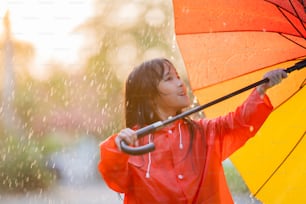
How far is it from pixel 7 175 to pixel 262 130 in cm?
860

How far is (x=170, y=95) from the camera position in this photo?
3656 mm

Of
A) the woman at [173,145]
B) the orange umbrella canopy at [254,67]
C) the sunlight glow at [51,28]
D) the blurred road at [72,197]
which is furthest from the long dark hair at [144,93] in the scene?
the sunlight glow at [51,28]

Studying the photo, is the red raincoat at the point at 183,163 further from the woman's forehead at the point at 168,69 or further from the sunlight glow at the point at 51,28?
the sunlight glow at the point at 51,28

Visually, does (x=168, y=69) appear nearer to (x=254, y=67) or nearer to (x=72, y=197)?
(x=254, y=67)

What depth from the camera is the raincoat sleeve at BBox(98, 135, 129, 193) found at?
351cm

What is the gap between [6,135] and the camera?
42.5 ft

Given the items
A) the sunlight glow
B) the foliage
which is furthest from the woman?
the sunlight glow

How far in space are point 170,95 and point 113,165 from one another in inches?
14.5

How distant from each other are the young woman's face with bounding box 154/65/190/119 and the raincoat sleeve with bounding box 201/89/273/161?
0.14 meters

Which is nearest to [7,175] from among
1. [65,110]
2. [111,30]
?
[65,110]

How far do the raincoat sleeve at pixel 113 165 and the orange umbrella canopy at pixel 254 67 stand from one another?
46 centimetres

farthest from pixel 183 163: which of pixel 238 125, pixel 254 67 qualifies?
pixel 254 67

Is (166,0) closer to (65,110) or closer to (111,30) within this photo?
(111,30)

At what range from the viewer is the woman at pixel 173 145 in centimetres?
353
